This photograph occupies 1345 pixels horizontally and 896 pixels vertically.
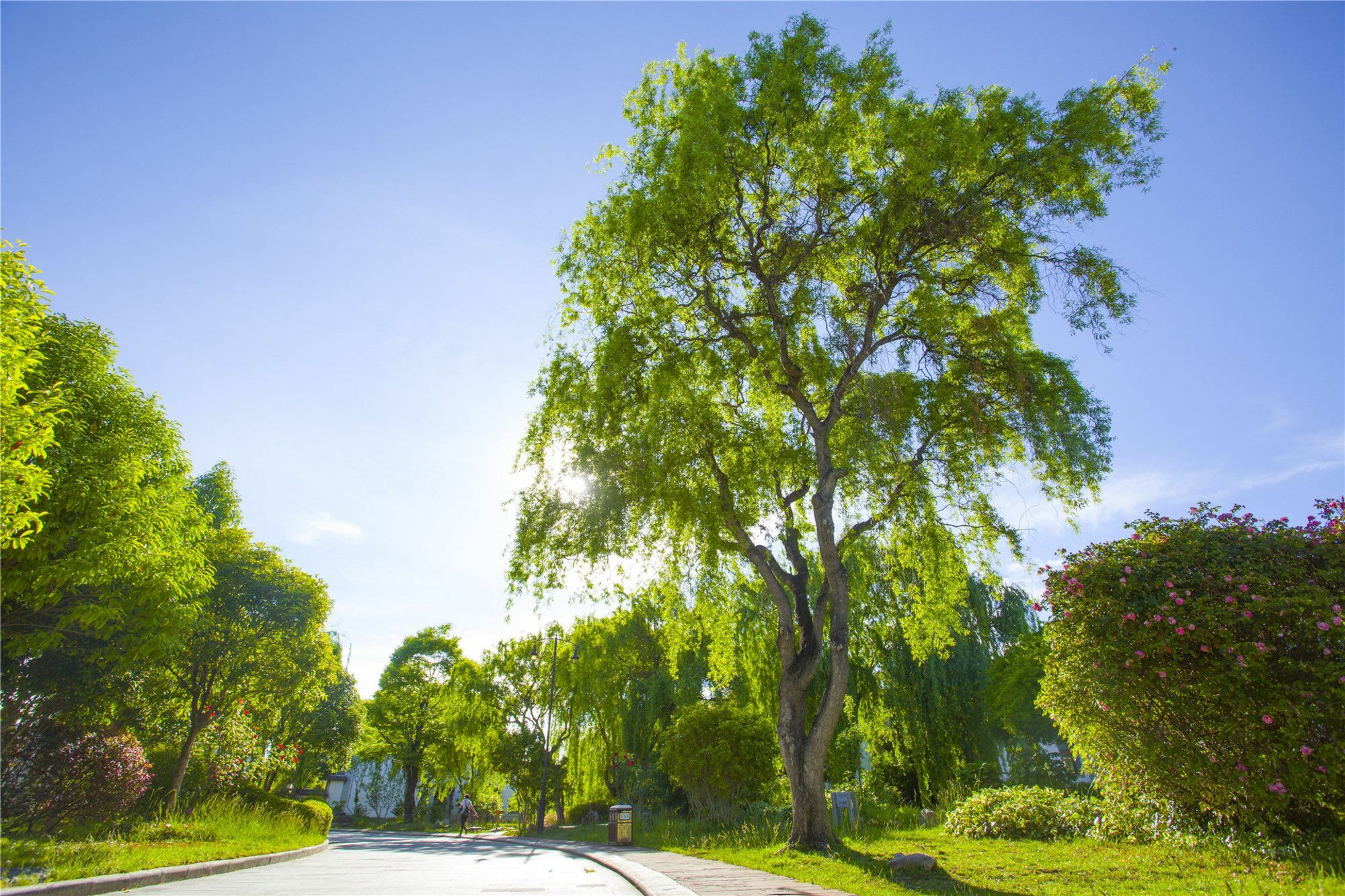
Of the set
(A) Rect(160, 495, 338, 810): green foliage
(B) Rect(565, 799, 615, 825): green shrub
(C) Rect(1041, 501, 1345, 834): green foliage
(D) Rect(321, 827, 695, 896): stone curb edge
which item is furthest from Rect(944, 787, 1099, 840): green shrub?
(B) Rect(565, 799, 615, 825): green shrub

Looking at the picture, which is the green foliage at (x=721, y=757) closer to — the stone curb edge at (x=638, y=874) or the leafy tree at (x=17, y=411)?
the stone curb edge at (x=638, y=874)

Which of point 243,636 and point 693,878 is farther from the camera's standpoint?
point 243,636

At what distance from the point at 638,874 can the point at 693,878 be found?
121cm

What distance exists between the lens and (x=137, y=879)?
728cm

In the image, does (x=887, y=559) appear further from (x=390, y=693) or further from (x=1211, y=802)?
(x=390, y=693)

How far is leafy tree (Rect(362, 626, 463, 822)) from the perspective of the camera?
3875cm

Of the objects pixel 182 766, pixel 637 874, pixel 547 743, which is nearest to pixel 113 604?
pixel 182 766

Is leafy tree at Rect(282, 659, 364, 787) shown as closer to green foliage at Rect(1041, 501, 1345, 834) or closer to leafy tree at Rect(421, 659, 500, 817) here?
leafy tree at Rect(421, 659, 500, 817)

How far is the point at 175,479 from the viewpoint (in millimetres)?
11617

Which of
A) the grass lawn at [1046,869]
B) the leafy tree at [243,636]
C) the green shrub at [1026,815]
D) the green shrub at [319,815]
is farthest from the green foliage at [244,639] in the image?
the green shrub at [1026,815]

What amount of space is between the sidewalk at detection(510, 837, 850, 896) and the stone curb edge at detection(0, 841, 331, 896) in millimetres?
5604

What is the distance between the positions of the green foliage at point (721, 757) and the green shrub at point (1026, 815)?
19.5 feet

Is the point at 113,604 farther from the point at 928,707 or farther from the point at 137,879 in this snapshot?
the point at 928,707

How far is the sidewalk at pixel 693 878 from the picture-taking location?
22.7 ft
